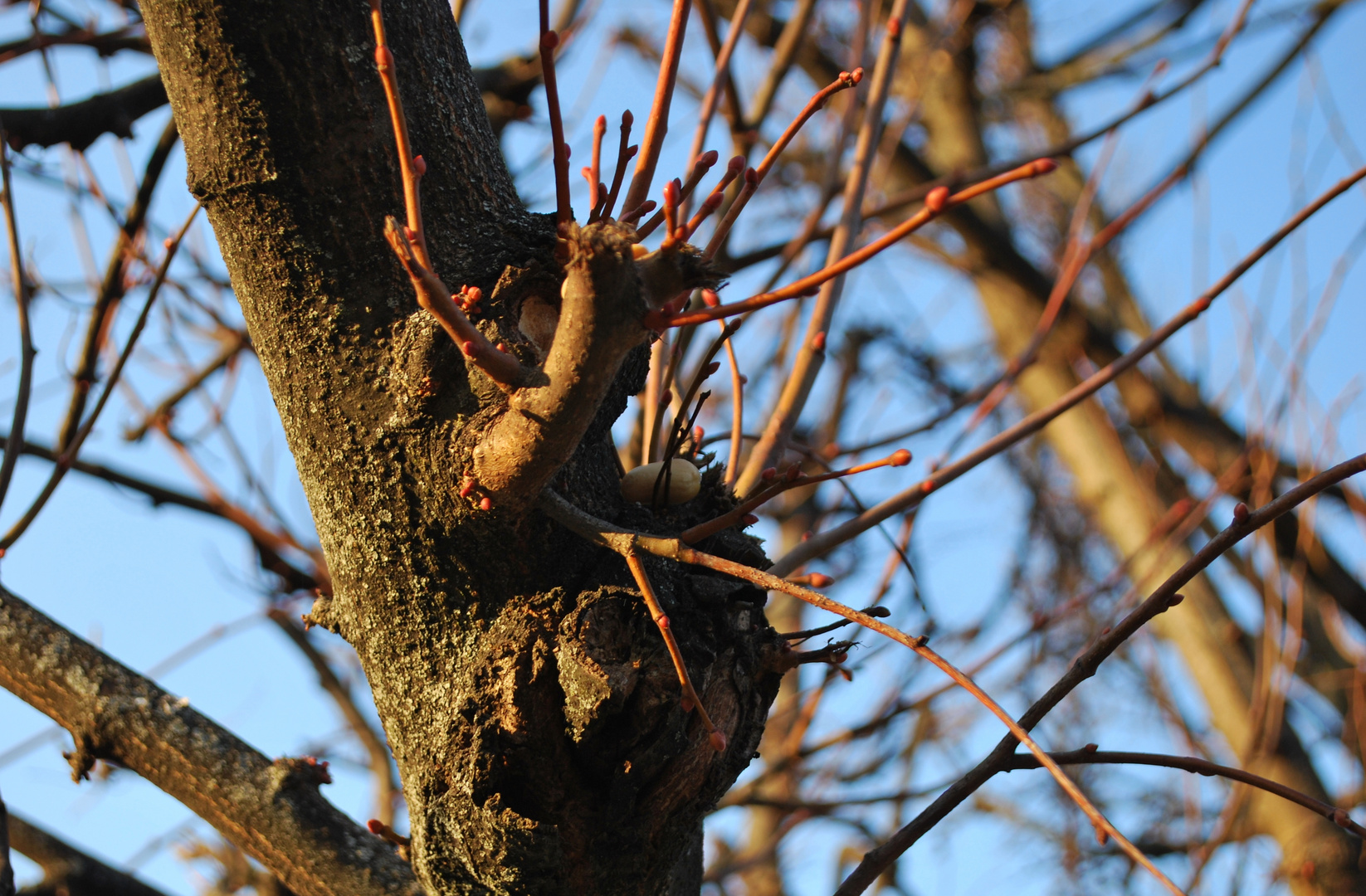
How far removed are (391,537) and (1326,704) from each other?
11.6ft

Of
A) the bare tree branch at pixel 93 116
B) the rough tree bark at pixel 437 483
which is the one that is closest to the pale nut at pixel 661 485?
the rough tree bark at pixel 437 483

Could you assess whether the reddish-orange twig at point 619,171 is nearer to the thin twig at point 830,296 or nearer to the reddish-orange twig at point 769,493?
the reddish-orange twig at point 769,493

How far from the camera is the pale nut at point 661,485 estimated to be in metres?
0.96

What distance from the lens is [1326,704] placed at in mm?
3211

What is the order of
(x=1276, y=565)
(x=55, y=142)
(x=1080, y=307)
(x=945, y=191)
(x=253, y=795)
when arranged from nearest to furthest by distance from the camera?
(x=945, y=191) < (x=253, y=795) < (x=55, y=142) < (x=1276, y=565) < (x=1080, y=307)

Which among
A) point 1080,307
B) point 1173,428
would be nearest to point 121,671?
point 1080,307

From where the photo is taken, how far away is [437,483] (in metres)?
0.78

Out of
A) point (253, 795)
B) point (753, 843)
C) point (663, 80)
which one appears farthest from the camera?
point (753, 843)

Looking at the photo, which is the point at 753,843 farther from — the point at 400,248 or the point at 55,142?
the point at 400,248

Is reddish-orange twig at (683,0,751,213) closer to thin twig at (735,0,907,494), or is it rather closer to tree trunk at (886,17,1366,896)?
thin twig at (735,0,907,494)

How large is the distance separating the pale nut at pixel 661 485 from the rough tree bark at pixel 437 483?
9cm

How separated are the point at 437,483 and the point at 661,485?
0.82 feet

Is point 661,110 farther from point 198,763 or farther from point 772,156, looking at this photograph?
point 198,763

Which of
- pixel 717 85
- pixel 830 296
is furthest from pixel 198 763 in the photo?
pixel 717 85
